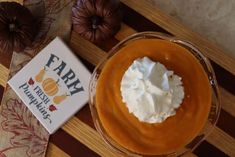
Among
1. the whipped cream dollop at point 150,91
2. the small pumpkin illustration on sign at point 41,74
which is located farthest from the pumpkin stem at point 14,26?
the whipped cream dollop at point 150,91

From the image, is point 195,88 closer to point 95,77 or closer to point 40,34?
point 95,77

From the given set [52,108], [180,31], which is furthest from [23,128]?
[180,31]

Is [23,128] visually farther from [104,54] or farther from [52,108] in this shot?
[104,54]

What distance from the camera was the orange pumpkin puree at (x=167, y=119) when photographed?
2.97ft

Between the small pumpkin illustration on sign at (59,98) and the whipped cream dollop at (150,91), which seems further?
the small pumpkin illustration on sign at (59,98)

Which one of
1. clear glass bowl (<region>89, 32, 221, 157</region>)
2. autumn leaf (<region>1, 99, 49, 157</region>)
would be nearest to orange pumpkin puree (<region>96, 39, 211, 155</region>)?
clear glass bowl (<region>89, 32, 221, 157</region>)

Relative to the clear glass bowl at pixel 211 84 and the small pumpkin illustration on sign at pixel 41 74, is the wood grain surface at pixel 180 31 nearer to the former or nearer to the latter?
the clear glass bowl at pixel 211 84

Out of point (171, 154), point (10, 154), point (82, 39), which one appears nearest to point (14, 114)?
point (10, 154)

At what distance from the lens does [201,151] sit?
940 millimetres

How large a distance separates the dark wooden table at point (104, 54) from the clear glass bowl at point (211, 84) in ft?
0.05

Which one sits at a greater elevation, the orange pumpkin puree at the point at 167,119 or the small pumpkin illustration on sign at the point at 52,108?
the orange pumpkin puree at the point at 167,119

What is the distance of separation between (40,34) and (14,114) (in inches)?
5.7

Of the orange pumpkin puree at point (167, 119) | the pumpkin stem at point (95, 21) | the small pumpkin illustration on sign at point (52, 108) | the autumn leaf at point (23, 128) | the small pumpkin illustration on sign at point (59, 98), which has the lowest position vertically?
the autumn leaf at point (23, 128)

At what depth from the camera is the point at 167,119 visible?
35.5 inches
